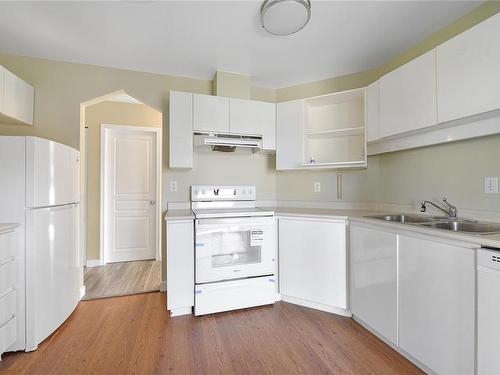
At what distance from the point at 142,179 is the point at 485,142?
397 cm

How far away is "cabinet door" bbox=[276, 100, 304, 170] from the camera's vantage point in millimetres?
2619

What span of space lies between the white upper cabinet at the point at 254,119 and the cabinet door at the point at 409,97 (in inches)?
42.8

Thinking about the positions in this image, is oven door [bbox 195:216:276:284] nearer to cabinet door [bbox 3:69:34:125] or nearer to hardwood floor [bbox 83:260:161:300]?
hardwood floor [bbox 83:260:161:300]

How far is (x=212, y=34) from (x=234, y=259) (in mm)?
1985

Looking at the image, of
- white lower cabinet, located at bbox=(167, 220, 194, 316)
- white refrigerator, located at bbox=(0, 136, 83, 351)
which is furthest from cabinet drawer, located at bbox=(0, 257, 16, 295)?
white lower cabinet, located at bbox=(167, 220, 194, 316)

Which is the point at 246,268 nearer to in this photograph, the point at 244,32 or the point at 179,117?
the point at 179,117

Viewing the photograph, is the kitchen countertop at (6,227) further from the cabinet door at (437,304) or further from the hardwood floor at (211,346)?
the cabinet door at (437,304)

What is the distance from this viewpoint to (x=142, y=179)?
12.5 feet

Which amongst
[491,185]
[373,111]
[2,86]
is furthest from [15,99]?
[491,185]

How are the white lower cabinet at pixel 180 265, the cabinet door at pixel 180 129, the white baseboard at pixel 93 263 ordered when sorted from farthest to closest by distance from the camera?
the white baseboard at pixel 93 263 → the cabinet door at pixel 180 129 → the white lower cabinet at pixel 180 265

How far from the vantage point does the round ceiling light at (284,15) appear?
1546mm

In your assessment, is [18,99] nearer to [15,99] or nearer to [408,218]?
[15,99]

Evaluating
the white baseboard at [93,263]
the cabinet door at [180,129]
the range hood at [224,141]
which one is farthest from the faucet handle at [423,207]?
the white baseboard at [93,263]

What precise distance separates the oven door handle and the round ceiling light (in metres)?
1.57
